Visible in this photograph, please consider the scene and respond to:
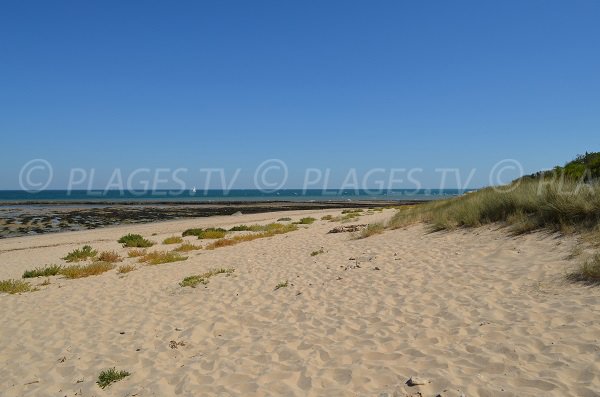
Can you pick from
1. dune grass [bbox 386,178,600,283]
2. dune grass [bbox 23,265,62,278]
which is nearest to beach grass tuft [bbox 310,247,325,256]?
dune grass [bbox 386,178,600,283]

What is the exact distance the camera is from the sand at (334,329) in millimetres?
4508

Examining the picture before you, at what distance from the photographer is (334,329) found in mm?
6281

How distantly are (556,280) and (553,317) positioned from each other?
1.80 m

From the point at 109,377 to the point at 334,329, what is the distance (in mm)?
3204

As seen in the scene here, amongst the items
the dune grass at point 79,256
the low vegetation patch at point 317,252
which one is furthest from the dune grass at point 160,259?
the low vegetation patch at point 317,252

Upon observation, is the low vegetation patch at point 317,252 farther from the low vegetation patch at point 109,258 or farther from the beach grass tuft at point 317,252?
the low vegetation patch at point 109,258

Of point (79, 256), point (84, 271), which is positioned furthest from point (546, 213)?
point (79, 256)

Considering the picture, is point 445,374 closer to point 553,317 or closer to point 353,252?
point 553,317

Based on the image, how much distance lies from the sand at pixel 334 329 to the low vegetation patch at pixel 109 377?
0.09 m

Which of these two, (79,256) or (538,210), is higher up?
(538,210)

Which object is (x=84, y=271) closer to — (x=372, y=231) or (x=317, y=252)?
(x=317, y=252)

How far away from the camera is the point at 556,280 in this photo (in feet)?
23.0

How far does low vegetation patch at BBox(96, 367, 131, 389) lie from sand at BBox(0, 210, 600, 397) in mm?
91

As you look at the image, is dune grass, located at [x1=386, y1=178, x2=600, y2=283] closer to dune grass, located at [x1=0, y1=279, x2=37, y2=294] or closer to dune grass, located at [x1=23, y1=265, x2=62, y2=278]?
dune grass, located at [x1=0, y1=279, x2=37, y2=294]
